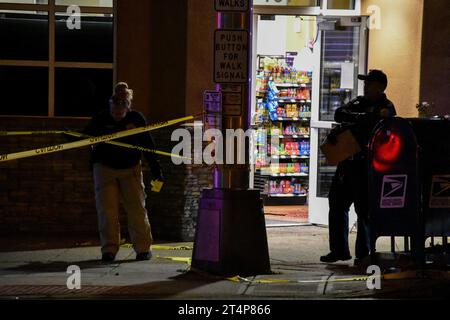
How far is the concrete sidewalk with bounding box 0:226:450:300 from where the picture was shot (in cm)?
828

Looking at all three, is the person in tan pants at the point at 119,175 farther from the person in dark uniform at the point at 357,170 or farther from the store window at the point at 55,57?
the person in dark uniform at the point at 357,170

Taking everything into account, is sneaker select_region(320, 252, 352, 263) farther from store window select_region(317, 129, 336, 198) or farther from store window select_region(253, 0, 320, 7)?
store window select_region(253, 0, 320, 7)

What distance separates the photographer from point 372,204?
877 cm

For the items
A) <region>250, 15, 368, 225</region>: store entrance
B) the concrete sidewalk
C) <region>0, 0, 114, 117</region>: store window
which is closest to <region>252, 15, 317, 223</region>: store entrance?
<region>250, 15, 368, 225</region>: store entrance

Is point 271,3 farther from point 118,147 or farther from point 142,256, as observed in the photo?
point 142,256

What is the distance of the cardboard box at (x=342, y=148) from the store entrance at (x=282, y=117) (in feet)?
14.4

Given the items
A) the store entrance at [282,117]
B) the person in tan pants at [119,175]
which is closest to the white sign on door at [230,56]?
the person in tan pants at [119,175]

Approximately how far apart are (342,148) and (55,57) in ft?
13.6

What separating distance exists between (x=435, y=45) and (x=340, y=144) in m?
2.97

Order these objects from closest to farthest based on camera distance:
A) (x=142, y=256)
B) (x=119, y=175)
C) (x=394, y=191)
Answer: (x=394, y=191) < (x=119, y=175) < (x=142, y=256)

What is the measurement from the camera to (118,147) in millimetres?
10000

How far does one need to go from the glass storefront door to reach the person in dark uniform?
8.44 feet

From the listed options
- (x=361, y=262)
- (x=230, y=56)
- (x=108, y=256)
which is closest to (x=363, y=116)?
(x=361, y=262)
